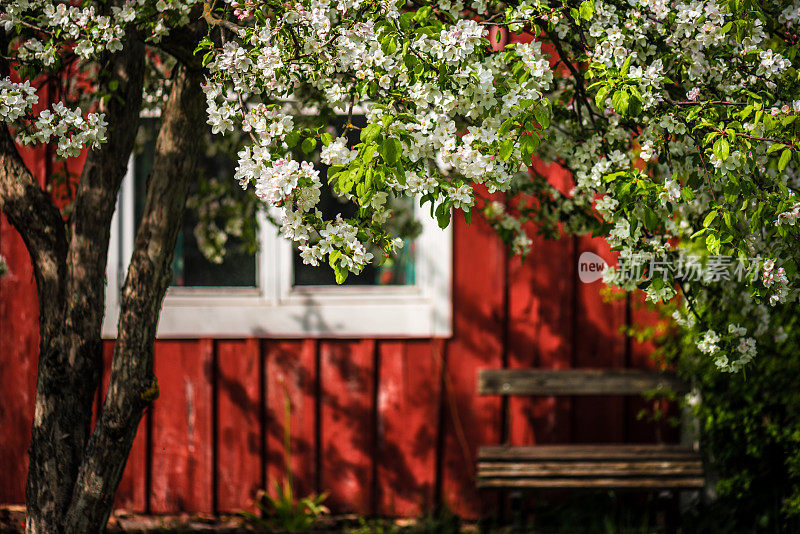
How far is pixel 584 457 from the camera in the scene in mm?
4160

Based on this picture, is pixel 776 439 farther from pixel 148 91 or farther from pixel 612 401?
pixel 148 91

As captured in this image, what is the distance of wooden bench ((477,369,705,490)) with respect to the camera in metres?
4.04

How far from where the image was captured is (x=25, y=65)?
8.10ft

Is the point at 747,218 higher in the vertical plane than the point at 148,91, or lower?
lower

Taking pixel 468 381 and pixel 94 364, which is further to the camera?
pixel 468 381

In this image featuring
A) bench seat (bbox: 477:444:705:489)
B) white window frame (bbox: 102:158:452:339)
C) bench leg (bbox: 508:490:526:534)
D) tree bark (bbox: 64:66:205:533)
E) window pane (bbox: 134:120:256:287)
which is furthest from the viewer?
window pane (bbox: 134:120:256:287)

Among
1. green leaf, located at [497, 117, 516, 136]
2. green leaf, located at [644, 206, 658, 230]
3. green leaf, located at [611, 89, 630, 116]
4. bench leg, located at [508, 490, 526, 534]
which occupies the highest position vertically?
green leaf, located at [611, 89, 630, 116]

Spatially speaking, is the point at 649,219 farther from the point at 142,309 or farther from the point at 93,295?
the point at 93,295

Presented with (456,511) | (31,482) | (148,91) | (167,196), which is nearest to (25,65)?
(167,196)

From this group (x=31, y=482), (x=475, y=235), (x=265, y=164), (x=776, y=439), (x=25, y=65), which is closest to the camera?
(x=265, y=164)

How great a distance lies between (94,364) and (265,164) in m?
1.18

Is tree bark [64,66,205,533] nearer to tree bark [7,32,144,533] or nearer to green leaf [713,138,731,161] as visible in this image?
tree bark [7,32,144,533]

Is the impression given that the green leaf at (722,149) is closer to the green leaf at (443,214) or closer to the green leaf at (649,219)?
the green leaf at (649,219)

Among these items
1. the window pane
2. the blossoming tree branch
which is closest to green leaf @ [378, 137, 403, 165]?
the blossoming tree branch
